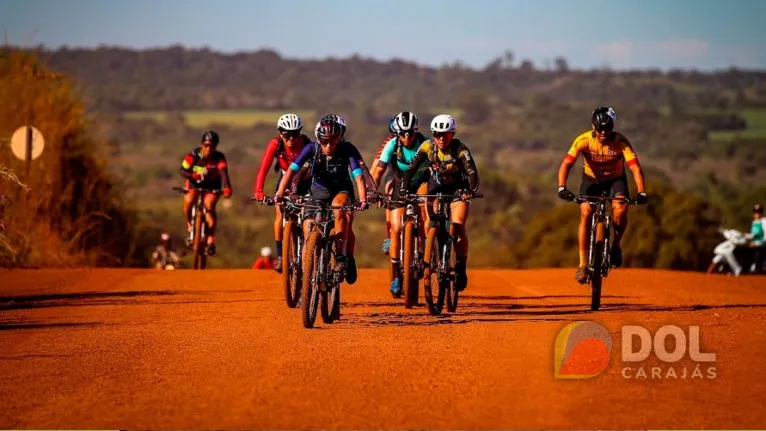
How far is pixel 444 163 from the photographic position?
16.2 metres

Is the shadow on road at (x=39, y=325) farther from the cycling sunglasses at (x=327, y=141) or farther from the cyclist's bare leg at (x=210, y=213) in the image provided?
the cyclist's bare leg at (x=210, y=213)

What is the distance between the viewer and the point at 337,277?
1483 cm

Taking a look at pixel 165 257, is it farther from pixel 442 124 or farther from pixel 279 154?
pixel 442 124

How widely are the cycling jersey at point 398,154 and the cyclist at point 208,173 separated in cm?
554

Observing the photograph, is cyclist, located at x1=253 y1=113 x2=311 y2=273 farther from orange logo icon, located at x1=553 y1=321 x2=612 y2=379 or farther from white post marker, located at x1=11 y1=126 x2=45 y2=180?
white post marker, located at x1=11 y1=126 x2=45 y2=180

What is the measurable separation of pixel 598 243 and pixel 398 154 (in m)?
2.59

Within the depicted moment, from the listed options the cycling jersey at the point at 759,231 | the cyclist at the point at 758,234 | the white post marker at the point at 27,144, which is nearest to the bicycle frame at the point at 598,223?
the cyclist at the point at 758,234

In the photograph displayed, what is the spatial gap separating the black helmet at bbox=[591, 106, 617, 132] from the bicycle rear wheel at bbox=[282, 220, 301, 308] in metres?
3.85

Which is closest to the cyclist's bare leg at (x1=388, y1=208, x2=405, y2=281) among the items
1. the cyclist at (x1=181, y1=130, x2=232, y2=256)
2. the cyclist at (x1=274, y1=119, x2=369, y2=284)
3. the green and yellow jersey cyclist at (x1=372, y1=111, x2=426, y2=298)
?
the green and yellow jersey cyclist at (x1=372, y1=111, x2=426, y2=298)

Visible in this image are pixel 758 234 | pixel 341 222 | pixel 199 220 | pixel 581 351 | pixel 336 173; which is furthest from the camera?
pixel 758 234

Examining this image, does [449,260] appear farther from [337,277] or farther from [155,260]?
[155,260]

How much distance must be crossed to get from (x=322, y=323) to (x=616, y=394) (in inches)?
204

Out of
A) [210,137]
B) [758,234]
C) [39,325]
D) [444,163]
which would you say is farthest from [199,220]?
[758,234]

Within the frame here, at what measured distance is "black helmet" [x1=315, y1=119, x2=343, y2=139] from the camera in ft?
49.7
